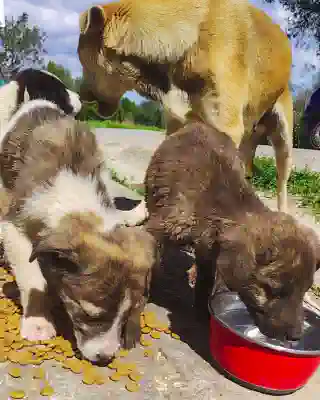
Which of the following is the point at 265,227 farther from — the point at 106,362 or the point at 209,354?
the point at 106,362

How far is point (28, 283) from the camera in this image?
3.97m

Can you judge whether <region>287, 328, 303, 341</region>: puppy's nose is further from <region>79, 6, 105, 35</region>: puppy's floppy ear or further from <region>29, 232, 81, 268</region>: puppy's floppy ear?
<region>79, 6, 105, 35</region>: puppy's floppy ear

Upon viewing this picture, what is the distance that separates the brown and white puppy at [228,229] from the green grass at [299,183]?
5.64 meters

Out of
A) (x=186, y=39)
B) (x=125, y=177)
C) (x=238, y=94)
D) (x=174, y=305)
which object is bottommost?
(x=125, y=177)

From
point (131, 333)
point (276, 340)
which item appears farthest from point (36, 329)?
point (276, 340)

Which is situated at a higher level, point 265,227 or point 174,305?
point 265,227

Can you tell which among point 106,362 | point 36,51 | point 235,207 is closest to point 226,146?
point 235,207

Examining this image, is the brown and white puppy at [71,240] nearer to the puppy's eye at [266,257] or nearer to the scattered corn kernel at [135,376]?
the scattered corn kernel at [135,376]

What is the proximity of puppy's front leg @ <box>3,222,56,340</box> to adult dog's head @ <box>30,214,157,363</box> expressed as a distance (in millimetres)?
472

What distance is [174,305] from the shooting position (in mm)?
4824

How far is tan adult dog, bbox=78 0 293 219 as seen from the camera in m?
5.27

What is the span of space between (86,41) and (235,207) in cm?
283


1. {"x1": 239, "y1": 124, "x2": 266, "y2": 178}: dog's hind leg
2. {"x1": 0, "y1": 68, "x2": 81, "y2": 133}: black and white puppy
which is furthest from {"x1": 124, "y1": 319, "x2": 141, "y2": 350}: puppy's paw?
{"x1": 239, "y1": 124, "x2": 266, "y2": 178}: dog's hind leg

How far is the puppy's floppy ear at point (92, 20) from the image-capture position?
205 inches
